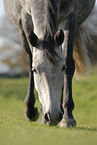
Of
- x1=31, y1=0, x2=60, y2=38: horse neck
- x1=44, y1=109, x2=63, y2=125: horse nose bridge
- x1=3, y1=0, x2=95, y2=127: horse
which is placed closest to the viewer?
x1=44, y1=109, x2=63, y2=125: horse nose bridge

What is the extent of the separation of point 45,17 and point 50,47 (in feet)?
1.71

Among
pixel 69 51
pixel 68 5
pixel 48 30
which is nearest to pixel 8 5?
pixel 68 5

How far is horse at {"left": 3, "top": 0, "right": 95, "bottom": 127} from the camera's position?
2660mm

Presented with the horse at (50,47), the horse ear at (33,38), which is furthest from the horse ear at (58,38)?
the horse ear at (33,38)

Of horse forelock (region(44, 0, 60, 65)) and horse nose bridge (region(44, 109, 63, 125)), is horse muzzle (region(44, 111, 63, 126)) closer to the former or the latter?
horse nose bridge (region(44, 109, 63, 125))

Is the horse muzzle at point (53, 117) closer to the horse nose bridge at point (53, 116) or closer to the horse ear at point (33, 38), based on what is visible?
the horse nose bridge at point (53, 116)

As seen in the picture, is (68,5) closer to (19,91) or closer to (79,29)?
(79,29)

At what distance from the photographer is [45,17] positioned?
305cm

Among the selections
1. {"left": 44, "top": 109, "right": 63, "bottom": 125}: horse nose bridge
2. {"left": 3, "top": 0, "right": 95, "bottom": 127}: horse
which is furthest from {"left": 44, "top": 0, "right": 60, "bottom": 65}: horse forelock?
{"left": 44, "top": 109, "right": 63, "bottom": 125}: horse nose bridge

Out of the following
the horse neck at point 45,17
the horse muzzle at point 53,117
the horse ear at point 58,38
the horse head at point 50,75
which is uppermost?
the horse neck at point 45,17

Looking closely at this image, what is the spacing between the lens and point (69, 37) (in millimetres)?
3715

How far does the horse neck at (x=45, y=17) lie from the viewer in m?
2.91

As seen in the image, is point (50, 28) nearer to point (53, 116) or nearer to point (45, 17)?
point (45, 17)

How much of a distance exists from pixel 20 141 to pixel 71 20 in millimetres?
2509
